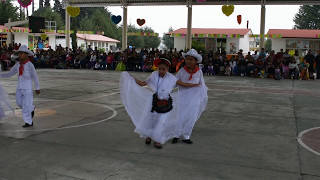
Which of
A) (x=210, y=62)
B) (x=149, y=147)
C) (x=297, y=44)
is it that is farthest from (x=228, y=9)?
(x=297, y=44)

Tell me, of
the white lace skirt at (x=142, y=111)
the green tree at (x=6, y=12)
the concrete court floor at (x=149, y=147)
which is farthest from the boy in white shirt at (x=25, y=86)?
the green tree at (x=6, y=12)

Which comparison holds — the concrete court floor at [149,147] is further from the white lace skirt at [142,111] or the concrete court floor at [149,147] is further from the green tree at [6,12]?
the green tree at [6,12]

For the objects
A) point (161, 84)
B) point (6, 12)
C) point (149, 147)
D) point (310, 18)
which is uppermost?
point (310, 18)

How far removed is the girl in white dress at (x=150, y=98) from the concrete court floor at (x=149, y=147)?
0.87 feet

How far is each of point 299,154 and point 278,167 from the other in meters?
0.81

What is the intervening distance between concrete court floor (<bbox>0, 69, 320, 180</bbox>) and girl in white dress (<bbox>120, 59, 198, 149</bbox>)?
26 cm

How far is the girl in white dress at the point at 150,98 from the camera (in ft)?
18.1

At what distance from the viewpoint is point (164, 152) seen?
17.5 ft

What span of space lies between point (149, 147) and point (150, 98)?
2.65 ft

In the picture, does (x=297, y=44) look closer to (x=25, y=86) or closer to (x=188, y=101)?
(x=188, y=101)

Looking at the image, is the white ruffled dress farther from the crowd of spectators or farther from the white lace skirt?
the crowd of spectators

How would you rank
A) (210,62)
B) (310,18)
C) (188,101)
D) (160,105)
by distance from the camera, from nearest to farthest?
1. (160,105)
2. (188,101)
3. (210,62)
4. (310,18)

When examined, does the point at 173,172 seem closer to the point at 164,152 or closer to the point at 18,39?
the point at 164,152

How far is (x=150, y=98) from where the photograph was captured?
221 inches
